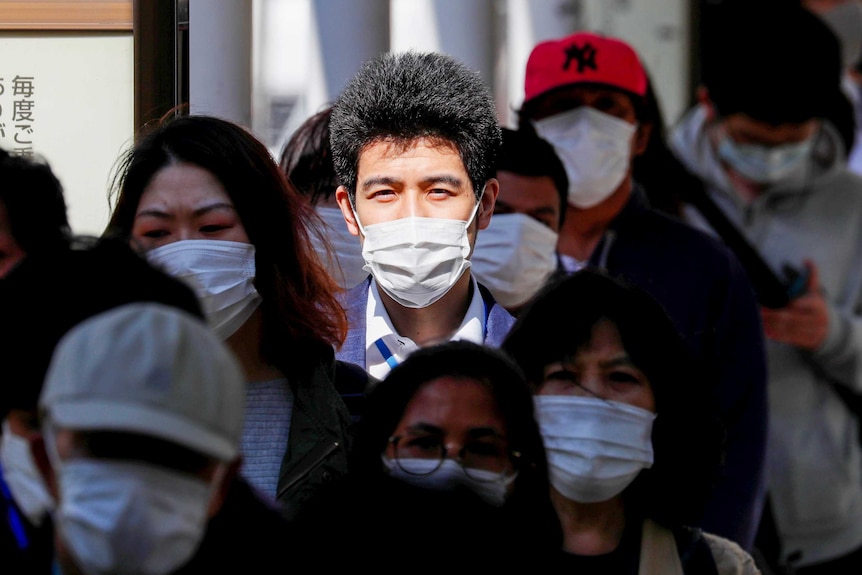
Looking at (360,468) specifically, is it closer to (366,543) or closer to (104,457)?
(366,543)

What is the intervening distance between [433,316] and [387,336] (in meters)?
0.12

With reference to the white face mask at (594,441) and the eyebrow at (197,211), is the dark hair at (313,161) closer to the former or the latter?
the eyebrow at (197,211)

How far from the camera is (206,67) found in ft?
13.0

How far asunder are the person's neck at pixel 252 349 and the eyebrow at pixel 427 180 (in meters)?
0.38

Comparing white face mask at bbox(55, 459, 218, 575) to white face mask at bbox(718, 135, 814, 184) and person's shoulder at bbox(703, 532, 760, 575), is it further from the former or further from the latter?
white face mask at bbox(718, 135, 814, 184)

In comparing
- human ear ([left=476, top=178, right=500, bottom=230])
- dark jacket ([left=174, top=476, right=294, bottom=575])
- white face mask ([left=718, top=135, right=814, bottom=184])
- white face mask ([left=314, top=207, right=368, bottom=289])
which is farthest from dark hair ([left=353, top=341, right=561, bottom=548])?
white face mask ([left=718, top=135, right=814, bottom=184])

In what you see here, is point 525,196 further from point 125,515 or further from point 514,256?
point 125,515

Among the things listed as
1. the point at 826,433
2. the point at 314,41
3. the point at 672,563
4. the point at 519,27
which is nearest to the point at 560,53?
the point at 314,41

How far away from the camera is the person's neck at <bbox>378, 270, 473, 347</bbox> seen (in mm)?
3227

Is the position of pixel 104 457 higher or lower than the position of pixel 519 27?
lower

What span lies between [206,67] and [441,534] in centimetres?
237

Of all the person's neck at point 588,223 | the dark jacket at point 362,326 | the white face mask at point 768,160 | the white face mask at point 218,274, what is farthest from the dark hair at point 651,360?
the white face mask at point 768,160

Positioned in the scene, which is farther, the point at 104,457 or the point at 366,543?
the point at 366,543

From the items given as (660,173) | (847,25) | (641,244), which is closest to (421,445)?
(641,244)
